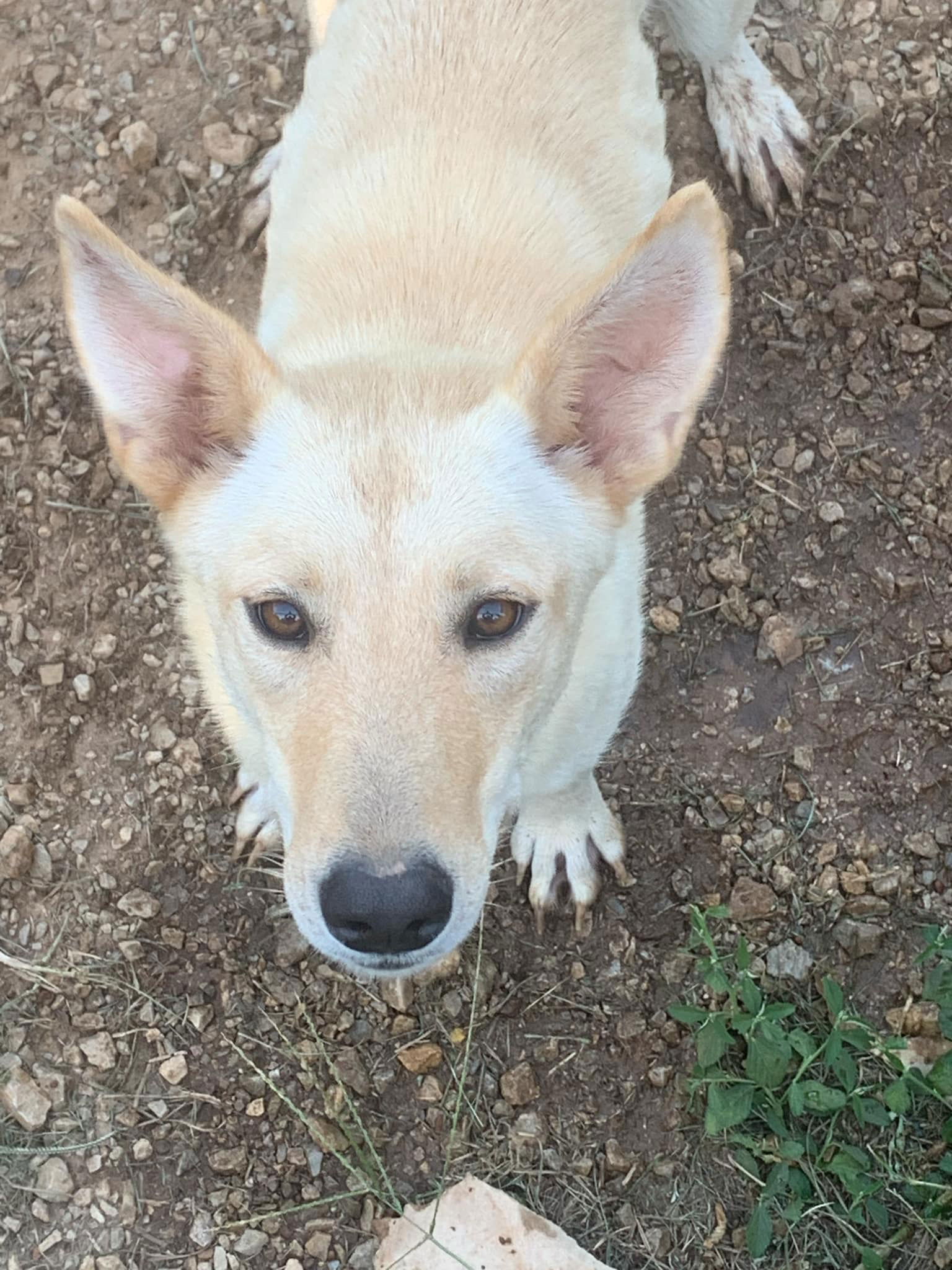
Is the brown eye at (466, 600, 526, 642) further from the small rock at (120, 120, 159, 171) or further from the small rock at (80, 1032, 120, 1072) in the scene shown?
the small rock at (120, 120, 159, 171)

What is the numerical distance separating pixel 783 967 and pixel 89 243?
3.04 metres

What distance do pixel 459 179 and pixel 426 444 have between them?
50.7 inches

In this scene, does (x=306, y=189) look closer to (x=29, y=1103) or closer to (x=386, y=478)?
(x=386, y=478)

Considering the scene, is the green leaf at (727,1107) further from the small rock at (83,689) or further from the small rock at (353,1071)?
the small rock at (83,689)

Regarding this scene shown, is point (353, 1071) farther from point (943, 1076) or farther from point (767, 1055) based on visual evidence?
point (943, 1076)

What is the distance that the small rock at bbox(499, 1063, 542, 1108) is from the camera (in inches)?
147

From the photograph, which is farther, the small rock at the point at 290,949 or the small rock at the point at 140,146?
the small rock at the point at 140,146

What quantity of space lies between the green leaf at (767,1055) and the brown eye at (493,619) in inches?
63.0

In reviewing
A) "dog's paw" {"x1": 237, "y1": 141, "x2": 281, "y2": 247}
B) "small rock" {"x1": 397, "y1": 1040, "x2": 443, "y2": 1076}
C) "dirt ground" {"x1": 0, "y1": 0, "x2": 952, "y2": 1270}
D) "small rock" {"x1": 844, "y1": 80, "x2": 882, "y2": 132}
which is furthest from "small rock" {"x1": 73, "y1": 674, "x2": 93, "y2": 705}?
"small rock" {"x1": 844, "y1": 80, "x2": 882, "y2": 132}

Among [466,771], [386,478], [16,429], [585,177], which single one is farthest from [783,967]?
[16,429]

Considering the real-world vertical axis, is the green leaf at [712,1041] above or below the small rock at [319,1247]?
above

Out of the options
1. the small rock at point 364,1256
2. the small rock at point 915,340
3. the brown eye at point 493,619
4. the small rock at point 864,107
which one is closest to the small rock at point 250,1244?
Answer: the small rock at point 364,1256

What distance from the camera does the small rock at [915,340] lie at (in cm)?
456

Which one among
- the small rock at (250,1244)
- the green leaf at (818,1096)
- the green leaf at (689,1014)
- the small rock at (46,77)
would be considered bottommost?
the small rock at (250,1244)
